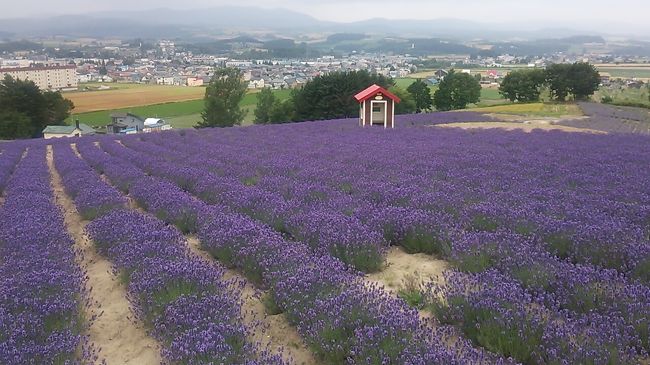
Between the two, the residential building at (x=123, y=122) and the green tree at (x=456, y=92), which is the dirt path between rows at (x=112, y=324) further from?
the green tree at (x=456, y=92)

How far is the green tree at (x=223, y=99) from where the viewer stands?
150 feet

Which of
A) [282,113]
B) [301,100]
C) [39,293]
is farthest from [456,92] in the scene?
[39,293]

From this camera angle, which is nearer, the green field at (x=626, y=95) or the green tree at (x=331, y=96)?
the green field at (x=626, y=95)

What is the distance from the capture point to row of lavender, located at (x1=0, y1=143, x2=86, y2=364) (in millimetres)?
3328

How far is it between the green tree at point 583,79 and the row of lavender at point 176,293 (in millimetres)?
47539

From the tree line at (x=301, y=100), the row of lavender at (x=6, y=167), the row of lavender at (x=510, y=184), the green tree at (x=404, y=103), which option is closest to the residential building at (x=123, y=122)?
the tree line at (x=301, y=100)

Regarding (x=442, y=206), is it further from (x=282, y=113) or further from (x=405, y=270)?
(x=282, y=113)

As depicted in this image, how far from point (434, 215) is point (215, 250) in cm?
248

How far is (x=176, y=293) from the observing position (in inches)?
162

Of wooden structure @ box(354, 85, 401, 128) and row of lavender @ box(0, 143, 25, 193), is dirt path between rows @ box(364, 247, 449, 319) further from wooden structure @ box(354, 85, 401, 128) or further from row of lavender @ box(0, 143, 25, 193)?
wooden structure @ box(354, 85, 401, 128)

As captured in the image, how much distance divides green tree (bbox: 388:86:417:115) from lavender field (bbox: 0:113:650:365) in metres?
41.2

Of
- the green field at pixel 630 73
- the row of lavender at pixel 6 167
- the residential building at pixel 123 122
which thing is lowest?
the residential building at pixel 123 122

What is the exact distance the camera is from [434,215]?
5.96 metres

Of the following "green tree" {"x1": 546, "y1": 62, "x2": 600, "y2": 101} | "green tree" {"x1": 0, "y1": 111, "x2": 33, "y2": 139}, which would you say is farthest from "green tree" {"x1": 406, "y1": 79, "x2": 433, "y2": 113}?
"green tree" {"x1": 0, "y1": 111, "x2": 33, "y2": 139}
